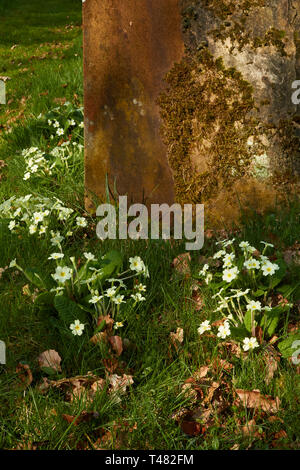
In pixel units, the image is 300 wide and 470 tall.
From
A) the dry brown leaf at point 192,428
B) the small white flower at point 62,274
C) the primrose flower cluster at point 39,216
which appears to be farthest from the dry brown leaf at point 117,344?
the primrose flower cluster at point 39,216

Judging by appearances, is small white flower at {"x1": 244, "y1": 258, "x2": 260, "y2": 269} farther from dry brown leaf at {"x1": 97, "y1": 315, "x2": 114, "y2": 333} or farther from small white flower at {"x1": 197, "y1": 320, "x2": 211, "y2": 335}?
dry brown leaf at {"x1": 97, "y1": 315, "x2": 114, "y2": 333}

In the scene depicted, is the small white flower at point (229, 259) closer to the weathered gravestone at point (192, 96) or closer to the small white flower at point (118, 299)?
the small white flower at point (118, 299)

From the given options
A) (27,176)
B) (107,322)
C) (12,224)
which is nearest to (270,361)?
(107,322)

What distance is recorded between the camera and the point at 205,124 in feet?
10.5

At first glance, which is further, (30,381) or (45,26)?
(45,26)

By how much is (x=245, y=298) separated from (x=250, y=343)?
0.30 m

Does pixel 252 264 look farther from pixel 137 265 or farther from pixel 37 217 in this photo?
pixel 37 217

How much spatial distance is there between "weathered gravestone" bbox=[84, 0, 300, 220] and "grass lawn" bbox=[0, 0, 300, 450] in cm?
35

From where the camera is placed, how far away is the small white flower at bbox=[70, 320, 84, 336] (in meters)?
2.31

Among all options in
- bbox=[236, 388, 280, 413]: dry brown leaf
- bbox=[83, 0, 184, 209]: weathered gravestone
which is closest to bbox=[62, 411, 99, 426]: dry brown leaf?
bbox=[236, 388, 280, 413]: dry brown leaf

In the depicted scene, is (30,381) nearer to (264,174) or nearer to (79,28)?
(264,174)

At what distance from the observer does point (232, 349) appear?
234cm
